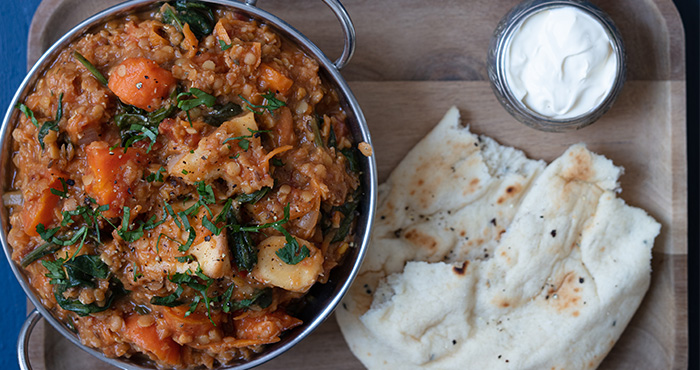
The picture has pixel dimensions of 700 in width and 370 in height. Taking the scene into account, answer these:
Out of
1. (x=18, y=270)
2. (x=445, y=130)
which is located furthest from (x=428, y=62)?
(x=18, y=270)

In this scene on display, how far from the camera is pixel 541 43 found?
133 inches

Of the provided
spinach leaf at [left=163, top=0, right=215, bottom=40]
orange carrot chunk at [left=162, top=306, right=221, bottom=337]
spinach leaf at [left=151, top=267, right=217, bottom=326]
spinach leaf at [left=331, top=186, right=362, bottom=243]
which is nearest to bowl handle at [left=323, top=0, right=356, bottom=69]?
spinach leaf at [left=163, top=0, right=215, bottom=40]

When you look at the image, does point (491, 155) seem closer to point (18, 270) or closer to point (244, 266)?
point (244, 266)

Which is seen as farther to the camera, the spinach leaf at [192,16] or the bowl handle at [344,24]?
the bowl handle at [344,24]

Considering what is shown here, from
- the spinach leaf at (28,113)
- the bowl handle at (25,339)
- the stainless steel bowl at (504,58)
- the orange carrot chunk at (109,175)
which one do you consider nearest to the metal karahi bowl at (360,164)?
the bowl handle at (25,339)

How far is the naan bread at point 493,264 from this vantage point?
361 centimetres

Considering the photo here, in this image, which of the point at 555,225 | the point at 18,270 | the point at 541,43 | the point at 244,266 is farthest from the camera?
the point at 555,225

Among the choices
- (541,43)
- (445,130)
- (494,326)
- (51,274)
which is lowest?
(494,326)

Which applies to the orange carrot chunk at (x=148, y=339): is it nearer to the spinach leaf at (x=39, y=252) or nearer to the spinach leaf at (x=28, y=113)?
the spinach leaf at (x=39, y=252)

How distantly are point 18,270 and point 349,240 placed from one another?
1.85 m

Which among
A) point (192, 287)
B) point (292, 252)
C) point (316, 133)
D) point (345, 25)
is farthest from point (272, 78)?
point (192, 287)

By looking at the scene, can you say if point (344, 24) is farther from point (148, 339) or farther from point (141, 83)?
point (148, 339)

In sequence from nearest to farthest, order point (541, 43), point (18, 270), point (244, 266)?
point (244, 266) → point (18, 270) → point (541, 43)

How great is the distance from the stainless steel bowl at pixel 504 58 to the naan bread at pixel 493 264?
292mm
